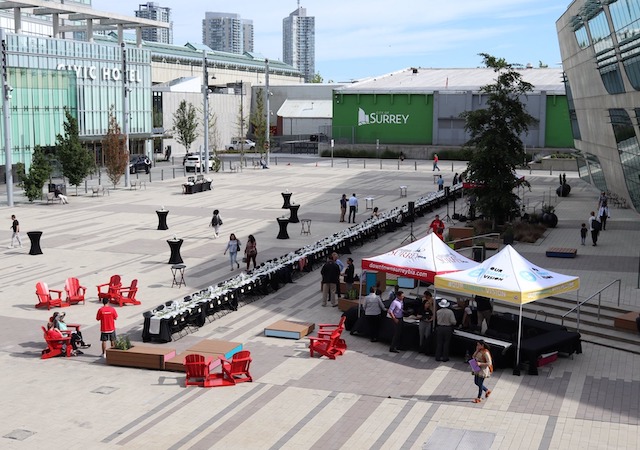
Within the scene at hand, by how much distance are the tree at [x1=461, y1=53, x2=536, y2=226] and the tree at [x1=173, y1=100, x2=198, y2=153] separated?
5408cm

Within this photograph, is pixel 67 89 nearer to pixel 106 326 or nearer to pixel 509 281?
pixel 106 326

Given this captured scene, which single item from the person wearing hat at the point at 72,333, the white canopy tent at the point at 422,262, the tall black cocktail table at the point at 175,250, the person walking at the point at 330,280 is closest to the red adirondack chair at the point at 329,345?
the white canopy tent at the point at 422,262

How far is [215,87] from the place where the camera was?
106750 mm

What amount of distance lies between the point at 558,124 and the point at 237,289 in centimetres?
6600

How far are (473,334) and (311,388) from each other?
173 inches

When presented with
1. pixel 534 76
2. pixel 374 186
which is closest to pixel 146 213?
pixel 374 186

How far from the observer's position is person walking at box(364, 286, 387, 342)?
789 inches

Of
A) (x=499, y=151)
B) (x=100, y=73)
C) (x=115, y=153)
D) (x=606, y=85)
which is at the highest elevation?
(x=100, y=73)

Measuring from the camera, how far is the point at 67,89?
214 feet

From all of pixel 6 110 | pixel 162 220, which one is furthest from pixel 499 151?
pixel 6 110

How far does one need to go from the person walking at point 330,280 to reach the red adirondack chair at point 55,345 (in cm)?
729

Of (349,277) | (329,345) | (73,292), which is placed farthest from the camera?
(349,277)

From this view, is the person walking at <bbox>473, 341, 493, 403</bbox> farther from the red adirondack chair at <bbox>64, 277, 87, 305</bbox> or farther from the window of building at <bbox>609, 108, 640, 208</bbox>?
the window of building at <bbox>609, 108, 640, 208</bbox>

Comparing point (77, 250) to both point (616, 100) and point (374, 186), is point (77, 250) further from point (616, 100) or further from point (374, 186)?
point (374, 186)
